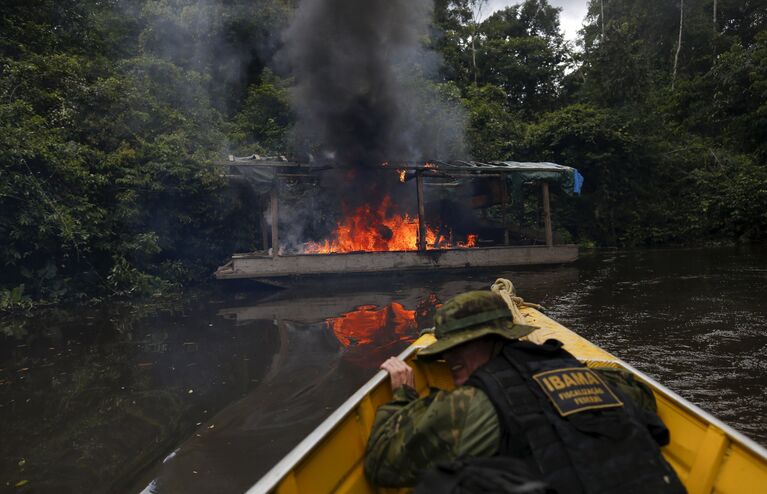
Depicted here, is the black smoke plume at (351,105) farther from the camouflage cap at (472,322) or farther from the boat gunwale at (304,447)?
the camouflage cap at (472,322)

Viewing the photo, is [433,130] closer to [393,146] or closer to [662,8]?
[393,146]

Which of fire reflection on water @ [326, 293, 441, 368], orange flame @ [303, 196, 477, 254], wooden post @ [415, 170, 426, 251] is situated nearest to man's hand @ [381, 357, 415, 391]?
fire reflection on water @ [326, 293, 441, 368]

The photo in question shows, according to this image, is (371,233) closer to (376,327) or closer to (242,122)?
(376,327)

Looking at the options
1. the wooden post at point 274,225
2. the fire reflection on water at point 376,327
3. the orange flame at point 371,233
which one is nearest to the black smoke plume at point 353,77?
the orange flame at point 371,233

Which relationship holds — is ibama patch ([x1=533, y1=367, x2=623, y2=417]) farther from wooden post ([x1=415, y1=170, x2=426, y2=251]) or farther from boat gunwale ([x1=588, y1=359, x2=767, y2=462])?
wooden post ([x1=415, y1=170, x2=426, y2=251])

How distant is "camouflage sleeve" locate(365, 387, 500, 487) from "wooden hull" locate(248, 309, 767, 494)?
0.88ft

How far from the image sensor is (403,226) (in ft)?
47.9

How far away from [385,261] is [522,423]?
34.9 ft

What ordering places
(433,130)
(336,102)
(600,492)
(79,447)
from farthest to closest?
(433,130) < (336,102) < (79,447) < (600,492)

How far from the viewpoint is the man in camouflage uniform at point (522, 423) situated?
1576 millimetres

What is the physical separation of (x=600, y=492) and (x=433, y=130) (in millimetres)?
17656

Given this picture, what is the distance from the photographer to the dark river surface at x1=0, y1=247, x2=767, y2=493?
11.7ft

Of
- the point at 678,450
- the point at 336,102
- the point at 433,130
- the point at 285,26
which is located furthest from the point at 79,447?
the point at 285,26

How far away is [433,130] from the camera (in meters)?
18.3
